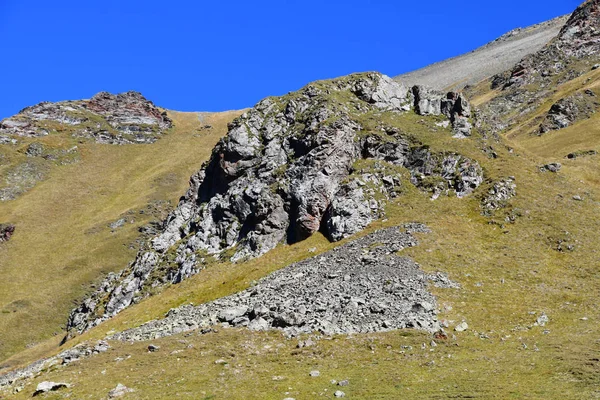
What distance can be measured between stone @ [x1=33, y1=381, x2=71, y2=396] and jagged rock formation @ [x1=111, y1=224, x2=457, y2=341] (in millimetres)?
10897

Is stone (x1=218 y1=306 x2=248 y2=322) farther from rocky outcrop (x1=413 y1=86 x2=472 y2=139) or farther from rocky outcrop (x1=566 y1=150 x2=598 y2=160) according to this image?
rocky outcrop (x1=566 y1=150 x2=598 y2=160)

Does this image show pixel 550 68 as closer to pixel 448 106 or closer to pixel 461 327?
pixel 448 106

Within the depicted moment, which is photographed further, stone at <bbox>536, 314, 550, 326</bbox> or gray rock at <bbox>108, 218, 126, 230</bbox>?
gray rock at <bbox>108, 218, 126, 230</bbox>

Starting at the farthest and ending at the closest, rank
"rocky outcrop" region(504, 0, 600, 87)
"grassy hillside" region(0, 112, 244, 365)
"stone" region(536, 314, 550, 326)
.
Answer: "rocky outcrop" region(504, 0, 600, 87) < "grassy hillside" region(0, 112, 244, 365) < "stone" region(536, 314, 550, 326)

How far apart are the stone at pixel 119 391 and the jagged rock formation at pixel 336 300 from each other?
12.9m

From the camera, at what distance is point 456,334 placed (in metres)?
40.6

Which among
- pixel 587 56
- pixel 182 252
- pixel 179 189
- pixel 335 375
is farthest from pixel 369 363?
pixel 587 56

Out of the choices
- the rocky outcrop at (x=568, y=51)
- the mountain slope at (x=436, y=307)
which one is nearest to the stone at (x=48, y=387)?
the mountain slope at (x=436, y=307)

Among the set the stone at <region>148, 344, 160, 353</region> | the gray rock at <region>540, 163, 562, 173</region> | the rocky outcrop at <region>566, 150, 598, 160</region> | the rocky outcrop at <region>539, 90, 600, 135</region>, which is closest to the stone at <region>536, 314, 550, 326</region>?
the stone at <region>148, 344, 160, 353</region>

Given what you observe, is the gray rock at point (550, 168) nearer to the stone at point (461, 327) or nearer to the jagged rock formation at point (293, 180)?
the jagged rock formation at point (293, 180)

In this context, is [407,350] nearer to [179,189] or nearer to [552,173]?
[552,173]

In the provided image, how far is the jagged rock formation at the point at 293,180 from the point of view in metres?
69.1

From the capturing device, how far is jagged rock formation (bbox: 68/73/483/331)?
69062 mm

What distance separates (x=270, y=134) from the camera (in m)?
83.3
